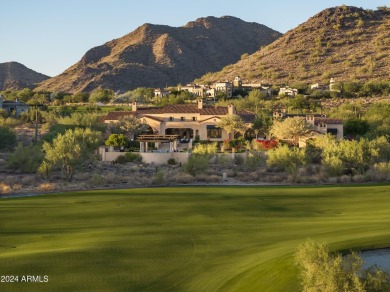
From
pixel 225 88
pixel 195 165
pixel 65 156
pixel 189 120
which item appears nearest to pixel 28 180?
pixel 65 156

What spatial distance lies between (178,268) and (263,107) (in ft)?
298

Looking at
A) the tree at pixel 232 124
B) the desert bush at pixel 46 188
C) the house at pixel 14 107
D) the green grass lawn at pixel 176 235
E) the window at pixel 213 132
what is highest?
the house at pixel 14 107

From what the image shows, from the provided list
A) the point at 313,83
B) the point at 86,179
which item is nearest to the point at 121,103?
the point at 313,83

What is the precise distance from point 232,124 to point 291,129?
10.8 meters

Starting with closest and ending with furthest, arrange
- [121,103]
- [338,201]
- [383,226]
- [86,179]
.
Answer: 1. [383,226]
2. [338,201]
3. [86,179]
4. [121,103]

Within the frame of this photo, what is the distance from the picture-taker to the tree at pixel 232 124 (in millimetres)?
81125

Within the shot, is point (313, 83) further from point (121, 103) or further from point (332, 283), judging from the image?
point (332, 283)

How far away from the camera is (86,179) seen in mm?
50750

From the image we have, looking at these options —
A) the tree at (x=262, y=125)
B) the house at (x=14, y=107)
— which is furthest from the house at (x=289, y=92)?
the house at (x=14, y=107)

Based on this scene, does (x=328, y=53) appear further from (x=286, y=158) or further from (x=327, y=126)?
(x=286, y=158)

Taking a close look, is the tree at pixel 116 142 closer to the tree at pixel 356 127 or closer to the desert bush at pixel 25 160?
the desert bush at pixel 25 160

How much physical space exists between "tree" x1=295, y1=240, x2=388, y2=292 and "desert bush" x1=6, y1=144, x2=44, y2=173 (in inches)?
1663

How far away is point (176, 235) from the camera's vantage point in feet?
81.1

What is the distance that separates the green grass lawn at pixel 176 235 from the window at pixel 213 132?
46.4 meters
